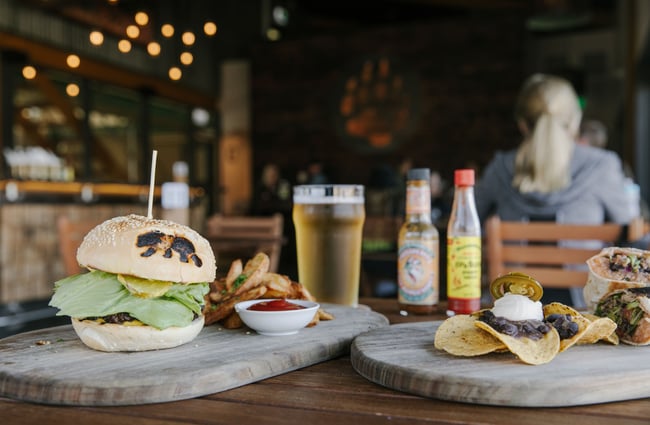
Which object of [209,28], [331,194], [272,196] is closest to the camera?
[331,194]

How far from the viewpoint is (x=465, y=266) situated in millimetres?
1254

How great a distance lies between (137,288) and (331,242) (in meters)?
0.60

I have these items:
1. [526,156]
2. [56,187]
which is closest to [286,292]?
[526,156]

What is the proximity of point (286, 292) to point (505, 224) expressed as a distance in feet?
3.79

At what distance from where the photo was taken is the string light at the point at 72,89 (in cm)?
873

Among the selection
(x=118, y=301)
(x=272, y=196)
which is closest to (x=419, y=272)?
(x=118, y=301)

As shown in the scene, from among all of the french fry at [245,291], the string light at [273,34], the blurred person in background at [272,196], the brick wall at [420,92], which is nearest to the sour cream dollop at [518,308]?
the french fry at [245,291]

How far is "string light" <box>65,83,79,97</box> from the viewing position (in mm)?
8726

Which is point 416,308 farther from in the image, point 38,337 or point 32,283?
point 32,283

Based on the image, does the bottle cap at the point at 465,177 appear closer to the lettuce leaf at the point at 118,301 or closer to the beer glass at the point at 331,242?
the beer glass at the point at 331,242

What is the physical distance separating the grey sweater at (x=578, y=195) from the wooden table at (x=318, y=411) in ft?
6.05

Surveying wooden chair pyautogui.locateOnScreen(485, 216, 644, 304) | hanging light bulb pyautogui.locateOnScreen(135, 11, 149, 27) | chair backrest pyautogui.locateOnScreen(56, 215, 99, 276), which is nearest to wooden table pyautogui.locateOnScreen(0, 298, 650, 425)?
wooden chair pyautogui.locateOnScreen(485, 216, 644, 304)

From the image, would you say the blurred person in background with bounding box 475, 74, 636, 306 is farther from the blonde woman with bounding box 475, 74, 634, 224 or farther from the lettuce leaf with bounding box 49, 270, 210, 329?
the lettuce leaf with bounding box 49, 270, 210, 329

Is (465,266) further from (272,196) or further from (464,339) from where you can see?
(272,196)
